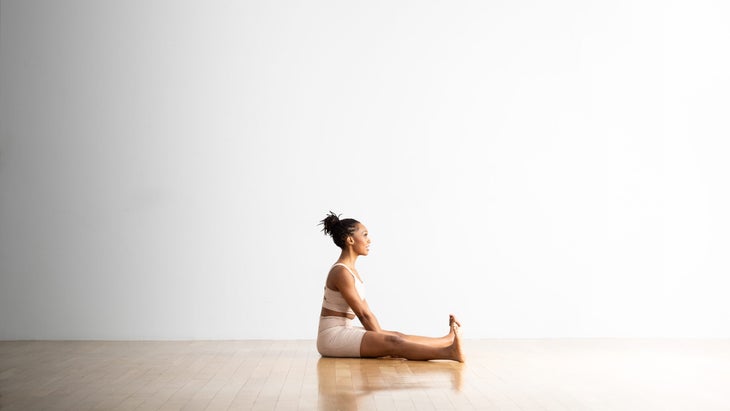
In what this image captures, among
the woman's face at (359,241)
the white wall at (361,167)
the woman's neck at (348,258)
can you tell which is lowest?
the woman's neck at (348,258)

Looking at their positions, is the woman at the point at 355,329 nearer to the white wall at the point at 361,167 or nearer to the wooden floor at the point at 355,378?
the wooden floor at the point at 355,378

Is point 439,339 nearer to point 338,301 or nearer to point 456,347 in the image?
point 456,347

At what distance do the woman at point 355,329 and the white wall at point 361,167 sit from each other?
1053 millimetres

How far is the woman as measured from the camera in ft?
15.4

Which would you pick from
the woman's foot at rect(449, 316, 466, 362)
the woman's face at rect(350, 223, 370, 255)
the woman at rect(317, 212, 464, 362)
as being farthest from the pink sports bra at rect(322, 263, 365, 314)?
the woman's foot at rect(449, 316, 466, 362)

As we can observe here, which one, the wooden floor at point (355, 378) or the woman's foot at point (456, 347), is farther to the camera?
the woman's foot at point (456, 347)

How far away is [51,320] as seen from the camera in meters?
6.16

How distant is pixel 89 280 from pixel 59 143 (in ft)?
3.20

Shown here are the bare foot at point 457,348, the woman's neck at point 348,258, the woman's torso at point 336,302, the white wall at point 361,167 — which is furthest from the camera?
the white wall at point 361,167

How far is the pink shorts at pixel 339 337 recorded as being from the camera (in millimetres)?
4918

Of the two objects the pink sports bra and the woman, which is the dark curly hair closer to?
the woman

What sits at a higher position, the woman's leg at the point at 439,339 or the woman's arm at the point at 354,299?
the woman's arm at the point at 354,299

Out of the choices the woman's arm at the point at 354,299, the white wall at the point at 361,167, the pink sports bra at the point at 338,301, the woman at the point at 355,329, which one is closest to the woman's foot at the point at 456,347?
the woman at the point at 355,329

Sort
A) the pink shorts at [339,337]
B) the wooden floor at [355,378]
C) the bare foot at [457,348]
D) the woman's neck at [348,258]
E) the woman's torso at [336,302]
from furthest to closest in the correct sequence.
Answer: the woman's neck at [348,258], the woman's torso at [336,302], the pink shorts at [339,337], the bare foot at [457,348], the wooden floor at [355,378]
